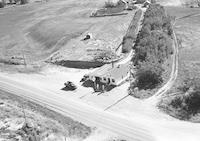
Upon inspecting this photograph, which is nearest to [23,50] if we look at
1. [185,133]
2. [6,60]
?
[6,60]

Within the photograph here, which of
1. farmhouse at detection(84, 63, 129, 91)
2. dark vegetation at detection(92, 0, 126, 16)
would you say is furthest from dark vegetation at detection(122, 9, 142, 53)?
dark vegetation at detection(92, 0, 126, 16)

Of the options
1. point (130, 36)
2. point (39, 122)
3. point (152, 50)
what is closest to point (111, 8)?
point (130, 36)

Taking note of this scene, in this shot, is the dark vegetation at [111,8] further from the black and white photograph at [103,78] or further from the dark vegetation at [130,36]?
the dark vegetation at [130,36]

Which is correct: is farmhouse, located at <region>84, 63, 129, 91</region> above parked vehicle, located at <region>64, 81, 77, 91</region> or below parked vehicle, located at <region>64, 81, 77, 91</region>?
above

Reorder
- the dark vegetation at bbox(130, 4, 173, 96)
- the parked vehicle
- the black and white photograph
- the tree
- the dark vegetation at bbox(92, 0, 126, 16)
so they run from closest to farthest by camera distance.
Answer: the black and white photograph < the tree < the dark vegetation at bbox(130, 4, 173, 96) < the parked vehicle < the dark vegetation at bbox(92, 0, 126, 16)

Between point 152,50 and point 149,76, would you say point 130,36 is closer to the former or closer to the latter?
point 152,50

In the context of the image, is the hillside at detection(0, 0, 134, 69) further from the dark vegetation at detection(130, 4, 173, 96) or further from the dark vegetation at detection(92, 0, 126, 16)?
the dark vegetation at detection(130, 4, 173, 96)

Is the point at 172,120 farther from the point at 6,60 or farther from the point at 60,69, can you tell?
the point at 6,60
